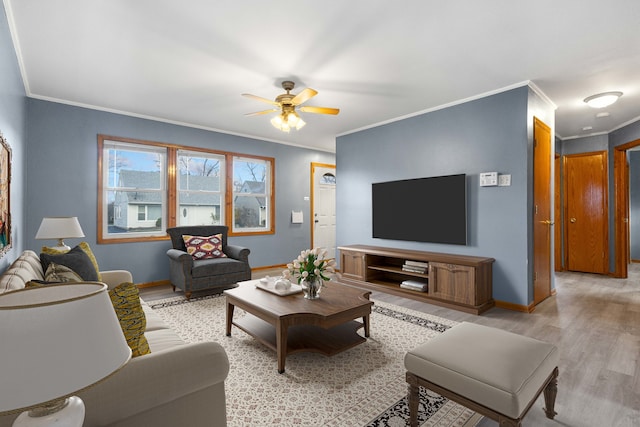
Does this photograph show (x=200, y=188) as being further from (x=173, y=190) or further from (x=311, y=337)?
(x=311, y=337)

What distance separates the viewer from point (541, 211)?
3.76m

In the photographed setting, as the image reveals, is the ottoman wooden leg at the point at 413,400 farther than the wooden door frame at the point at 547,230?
No

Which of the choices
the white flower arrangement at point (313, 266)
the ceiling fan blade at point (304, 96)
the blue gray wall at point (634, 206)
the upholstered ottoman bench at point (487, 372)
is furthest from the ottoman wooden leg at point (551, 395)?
the blue gray wall at point (634, 206)

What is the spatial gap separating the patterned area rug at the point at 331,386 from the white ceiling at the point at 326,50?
2.52 meters

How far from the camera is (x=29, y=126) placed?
3828mm

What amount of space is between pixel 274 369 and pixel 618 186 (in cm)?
625

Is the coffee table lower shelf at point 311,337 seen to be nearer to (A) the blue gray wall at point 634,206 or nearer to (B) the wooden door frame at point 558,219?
(B) the wooden door frame at point 558,219

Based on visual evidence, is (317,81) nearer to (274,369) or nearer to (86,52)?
(86,52)

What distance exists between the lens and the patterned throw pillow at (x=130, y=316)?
1296 mm

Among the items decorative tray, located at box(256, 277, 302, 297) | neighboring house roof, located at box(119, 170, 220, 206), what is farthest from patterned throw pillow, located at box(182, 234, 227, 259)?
decorative tray, located at box(256, 277, 302, 297)

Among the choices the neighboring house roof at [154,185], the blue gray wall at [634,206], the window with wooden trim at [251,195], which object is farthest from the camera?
the blue gray wall at [634,206]

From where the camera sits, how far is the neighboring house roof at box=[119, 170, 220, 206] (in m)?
4.60

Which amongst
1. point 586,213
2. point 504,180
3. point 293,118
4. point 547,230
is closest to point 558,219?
point 586,213

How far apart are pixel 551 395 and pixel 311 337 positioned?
1545 millimetres
